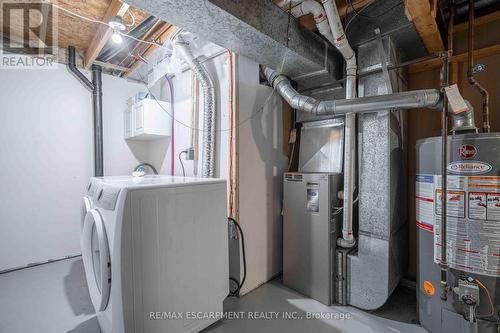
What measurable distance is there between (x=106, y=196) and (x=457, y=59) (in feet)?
9.75

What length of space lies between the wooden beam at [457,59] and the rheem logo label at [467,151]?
3.58 feet

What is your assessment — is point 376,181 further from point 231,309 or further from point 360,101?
point 231,309

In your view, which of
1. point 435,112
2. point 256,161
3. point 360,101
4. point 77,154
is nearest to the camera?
point 360,101

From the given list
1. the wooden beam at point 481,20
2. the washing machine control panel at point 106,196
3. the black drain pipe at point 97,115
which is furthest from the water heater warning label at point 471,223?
the black drain pipe at point 97,115

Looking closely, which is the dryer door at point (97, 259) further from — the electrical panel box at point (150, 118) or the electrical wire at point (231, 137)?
the electrical panel box at point (150, 118)

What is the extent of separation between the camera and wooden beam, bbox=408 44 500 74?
181cm

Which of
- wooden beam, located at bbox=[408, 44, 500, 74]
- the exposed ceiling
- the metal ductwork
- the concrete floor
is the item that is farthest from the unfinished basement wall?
the concrete floor

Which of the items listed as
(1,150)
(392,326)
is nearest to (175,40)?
(1,150)

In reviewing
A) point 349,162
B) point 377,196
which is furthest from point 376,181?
point 349,162

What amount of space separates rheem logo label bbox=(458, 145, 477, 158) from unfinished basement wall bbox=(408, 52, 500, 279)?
93 centimetres

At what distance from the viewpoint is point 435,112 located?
2051 millimetres

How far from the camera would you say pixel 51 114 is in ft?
9.08

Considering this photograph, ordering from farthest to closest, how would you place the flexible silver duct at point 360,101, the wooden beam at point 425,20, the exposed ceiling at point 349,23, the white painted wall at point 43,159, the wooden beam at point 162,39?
1. the white painted wall at point 43,159
2. the wooden beam at point 162,39
3. the exposed ceiling at point 349,23
4. the flexible silver duct at point 360,101
5. the wooden beam at point 425,20

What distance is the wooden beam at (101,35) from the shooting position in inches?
77.4
